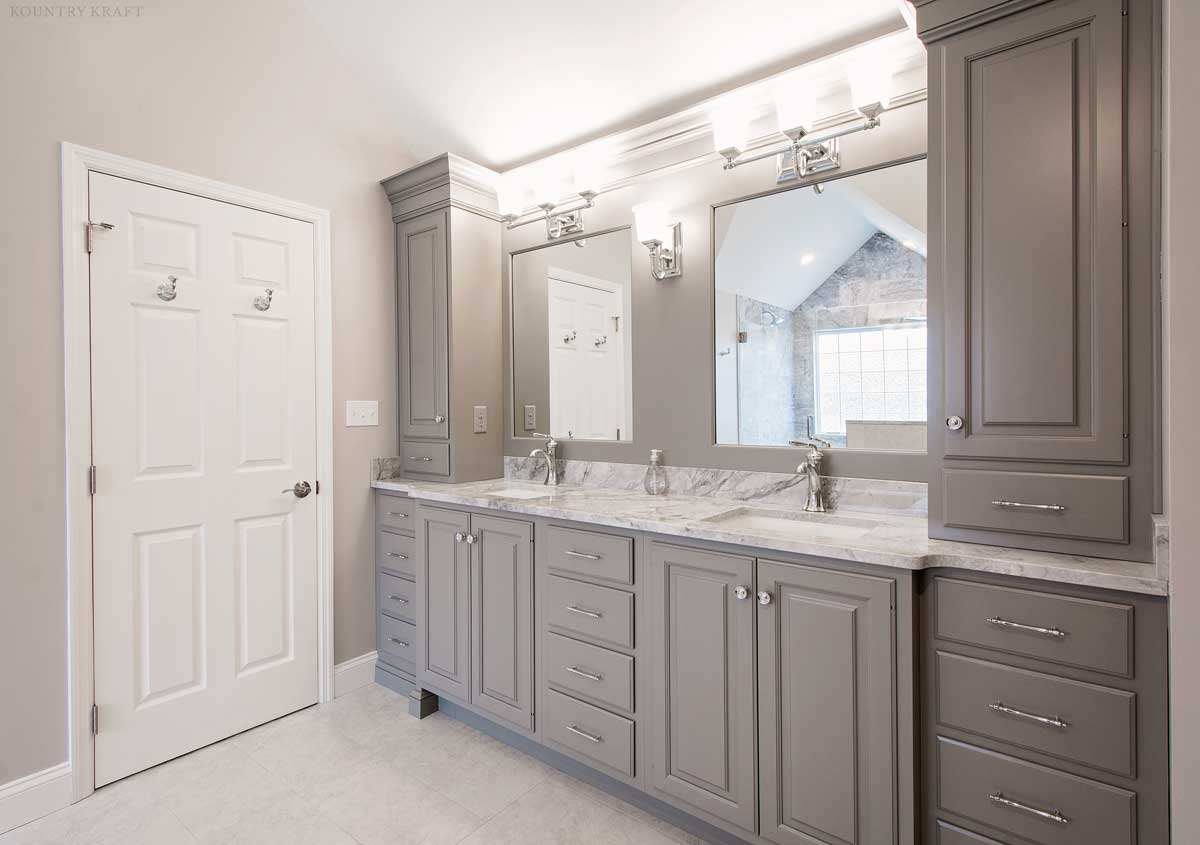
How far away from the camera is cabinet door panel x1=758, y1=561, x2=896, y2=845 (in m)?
1.47

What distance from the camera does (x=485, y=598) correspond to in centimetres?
235

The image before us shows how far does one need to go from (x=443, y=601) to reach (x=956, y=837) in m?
1.85

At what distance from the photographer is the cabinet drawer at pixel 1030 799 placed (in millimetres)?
1265

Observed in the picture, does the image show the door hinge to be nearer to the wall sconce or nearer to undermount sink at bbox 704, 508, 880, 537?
the wall sconce

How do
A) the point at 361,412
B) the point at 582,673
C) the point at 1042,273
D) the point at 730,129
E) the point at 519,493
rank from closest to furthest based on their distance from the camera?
the point at 1042,273 < the point at 582,673 < the point at 730,129 < the point at 519,493 < the point at 361,412

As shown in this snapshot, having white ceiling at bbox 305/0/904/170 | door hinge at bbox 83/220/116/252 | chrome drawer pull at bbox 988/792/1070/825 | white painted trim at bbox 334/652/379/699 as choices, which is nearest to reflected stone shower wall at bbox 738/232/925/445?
white ceiling at bbox 305/0/904/170

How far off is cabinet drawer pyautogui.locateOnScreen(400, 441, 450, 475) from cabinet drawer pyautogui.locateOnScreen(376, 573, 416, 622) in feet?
1.70

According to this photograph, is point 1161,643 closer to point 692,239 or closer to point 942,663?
point 942,663

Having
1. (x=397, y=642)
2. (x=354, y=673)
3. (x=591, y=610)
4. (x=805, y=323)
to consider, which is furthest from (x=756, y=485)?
(x=354, y=673)

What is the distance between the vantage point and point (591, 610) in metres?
2.03

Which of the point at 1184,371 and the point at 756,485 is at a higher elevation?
the point at 1184,371

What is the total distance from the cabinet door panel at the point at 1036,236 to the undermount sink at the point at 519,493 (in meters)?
1.52

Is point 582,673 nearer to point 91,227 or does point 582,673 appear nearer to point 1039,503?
point 1039,503

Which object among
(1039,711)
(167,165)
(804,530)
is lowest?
(1039,711)
